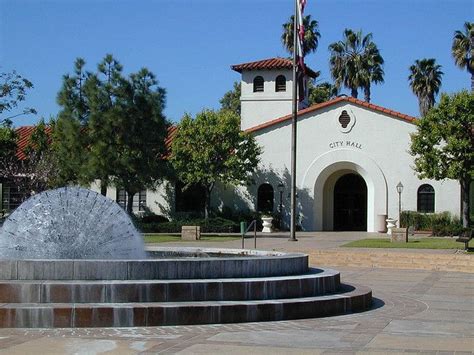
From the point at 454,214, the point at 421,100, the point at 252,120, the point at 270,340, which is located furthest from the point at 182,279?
the point at 421,100

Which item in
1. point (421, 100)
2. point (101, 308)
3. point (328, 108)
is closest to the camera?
point (101, 308)

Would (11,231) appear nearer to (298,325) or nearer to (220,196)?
(298,325)

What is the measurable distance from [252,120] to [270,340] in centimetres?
4149

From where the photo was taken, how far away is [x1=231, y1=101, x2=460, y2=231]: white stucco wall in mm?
43062

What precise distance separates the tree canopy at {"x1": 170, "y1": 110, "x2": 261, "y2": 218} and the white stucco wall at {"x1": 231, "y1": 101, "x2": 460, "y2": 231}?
2.93 meters

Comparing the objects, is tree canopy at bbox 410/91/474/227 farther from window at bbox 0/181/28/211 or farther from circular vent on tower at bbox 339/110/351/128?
window at bbox 0/181/28/211

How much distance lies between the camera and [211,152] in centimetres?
4159

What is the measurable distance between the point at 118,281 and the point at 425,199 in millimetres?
33963

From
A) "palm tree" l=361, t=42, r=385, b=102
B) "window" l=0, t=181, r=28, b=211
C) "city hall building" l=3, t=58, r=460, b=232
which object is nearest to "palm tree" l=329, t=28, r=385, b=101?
"palm tree" l=361, t=42, r=385, b=102

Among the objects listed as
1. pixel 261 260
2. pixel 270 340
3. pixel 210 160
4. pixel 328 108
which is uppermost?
pixel 328 108

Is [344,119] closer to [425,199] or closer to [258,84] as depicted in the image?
[425,199]

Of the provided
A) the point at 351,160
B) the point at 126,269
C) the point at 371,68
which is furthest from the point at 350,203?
the point at 126,269

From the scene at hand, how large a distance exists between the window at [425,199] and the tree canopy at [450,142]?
3.42 metres

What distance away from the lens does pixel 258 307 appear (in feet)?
37.3
